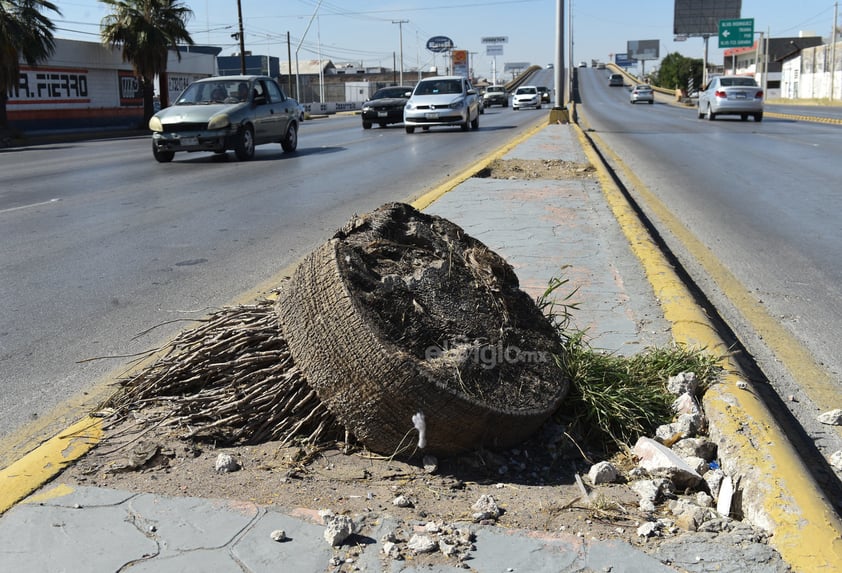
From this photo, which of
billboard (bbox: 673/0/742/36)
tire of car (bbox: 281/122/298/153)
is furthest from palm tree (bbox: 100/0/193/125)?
billboard (bbox: 673/0/742/36)

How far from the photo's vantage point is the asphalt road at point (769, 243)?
4.74 metres

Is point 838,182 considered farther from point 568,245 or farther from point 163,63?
point 163,63

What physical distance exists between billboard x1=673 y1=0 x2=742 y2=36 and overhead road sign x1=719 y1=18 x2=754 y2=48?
8546 millimetres

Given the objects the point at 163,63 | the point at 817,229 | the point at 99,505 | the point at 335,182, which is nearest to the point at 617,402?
the point at 99,505

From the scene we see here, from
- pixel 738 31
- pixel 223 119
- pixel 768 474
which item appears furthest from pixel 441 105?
pixel 738 31

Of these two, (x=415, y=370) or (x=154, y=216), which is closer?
(x=415, y=370)

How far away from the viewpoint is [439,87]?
2903 centimetres

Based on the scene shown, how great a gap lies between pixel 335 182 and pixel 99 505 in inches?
445

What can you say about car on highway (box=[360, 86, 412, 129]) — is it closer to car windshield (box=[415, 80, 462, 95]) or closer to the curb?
car windshield (box=[415, 80, 462, 95])

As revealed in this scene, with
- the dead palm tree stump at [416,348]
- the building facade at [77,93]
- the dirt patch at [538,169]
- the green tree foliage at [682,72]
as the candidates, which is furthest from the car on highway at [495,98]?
the dead palm tree stump at [416,348]

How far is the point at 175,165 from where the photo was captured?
17812 millimetres

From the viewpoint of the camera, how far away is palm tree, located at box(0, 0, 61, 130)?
31453 millimetres

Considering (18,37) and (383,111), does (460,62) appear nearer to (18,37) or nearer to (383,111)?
(383,111)

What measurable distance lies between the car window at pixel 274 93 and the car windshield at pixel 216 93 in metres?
0.75
